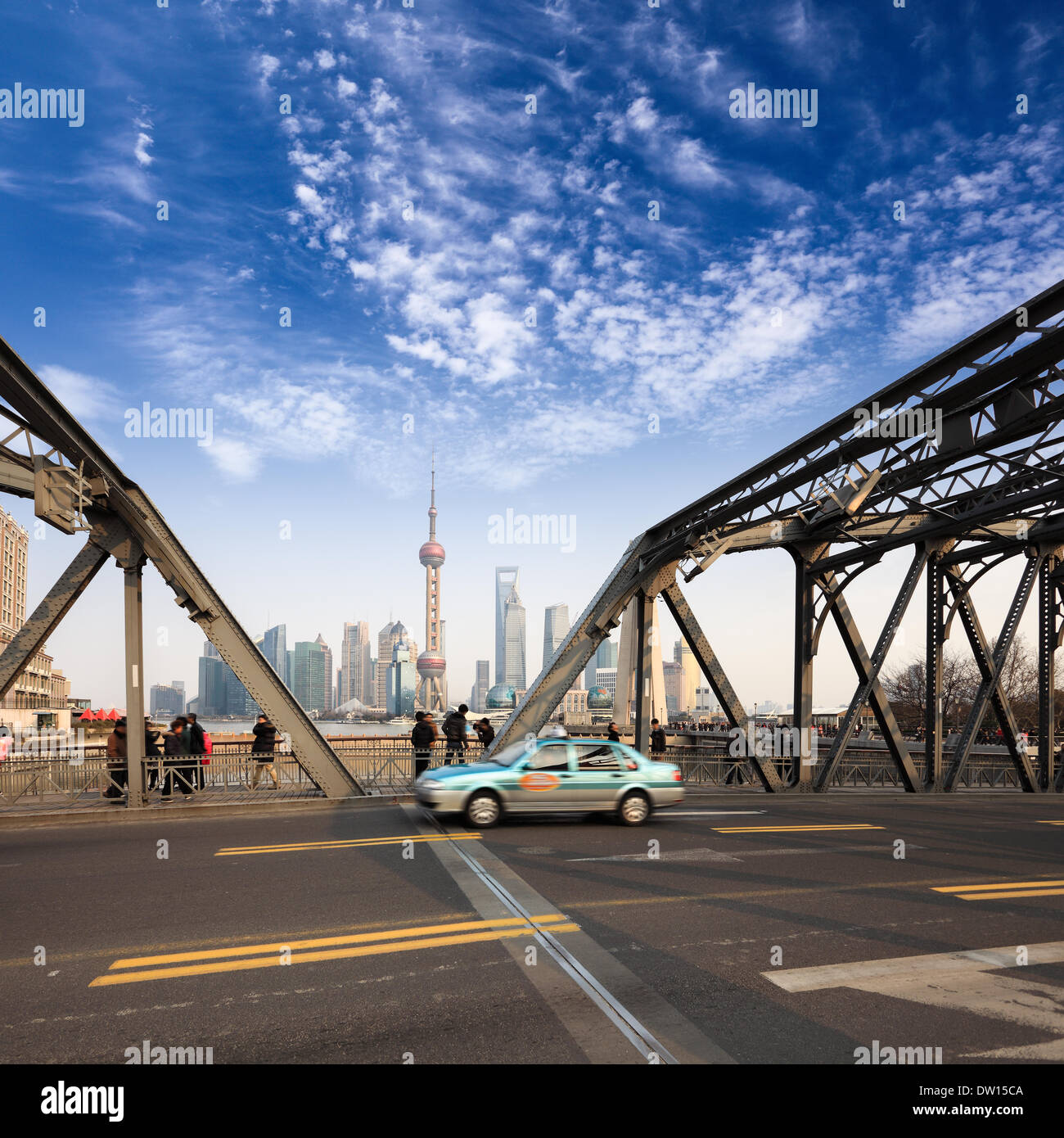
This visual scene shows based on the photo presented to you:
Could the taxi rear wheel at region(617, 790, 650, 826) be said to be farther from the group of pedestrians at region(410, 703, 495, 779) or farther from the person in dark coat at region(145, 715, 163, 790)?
the person in dark coat at region(145, 715, 163, 790)

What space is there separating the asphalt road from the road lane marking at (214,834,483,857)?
0.07 meters

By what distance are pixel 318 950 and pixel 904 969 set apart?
4.76 m

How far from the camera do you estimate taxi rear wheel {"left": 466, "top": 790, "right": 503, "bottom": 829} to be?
13.1 meters

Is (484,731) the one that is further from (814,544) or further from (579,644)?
(814,544)

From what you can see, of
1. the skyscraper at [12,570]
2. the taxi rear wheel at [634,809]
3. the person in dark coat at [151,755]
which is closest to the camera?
the taxi rear wheel at [634,809]

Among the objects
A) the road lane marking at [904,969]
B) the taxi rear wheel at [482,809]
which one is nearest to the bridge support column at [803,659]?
the taxi rear wheel at [482,809]

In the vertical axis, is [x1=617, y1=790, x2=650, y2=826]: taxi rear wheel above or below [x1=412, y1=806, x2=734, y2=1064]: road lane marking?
below

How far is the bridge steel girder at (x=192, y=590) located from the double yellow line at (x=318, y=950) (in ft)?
29.8

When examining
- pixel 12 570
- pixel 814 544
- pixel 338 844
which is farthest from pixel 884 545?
pixel 12 570

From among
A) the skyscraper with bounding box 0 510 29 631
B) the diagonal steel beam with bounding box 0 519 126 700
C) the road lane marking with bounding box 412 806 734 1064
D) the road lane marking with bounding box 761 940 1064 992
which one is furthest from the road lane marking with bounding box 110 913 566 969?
the skyscraper with bounding box 0 510 29 631

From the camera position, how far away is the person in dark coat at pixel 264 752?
17531 mm

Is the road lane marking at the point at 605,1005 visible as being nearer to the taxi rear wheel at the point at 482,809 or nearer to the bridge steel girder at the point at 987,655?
the taxi rear wheel at the point at 482,809
